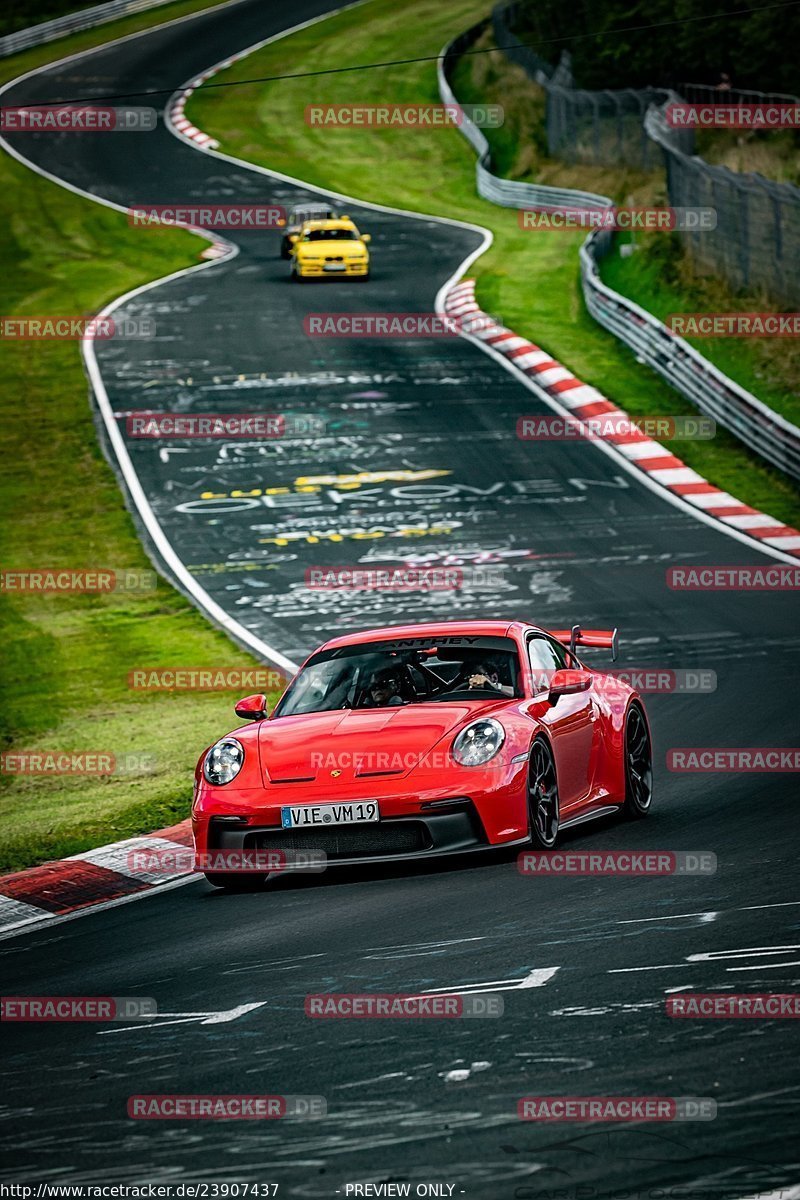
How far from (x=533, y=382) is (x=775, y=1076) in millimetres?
Result: 24637

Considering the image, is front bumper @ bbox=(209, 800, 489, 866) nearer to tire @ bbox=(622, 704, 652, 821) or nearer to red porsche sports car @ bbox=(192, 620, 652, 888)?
red porsche sports car @ bbox=(192, 620, 652, 888)

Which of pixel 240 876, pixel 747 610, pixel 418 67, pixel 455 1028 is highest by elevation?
pixel 418 67

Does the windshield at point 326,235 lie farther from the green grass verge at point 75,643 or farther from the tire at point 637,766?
the tire at point 637,766

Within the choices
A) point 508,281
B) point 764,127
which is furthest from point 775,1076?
point 764,127

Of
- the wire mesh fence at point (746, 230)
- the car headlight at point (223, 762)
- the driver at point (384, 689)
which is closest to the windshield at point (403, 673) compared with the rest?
the driver at point (384, 689)

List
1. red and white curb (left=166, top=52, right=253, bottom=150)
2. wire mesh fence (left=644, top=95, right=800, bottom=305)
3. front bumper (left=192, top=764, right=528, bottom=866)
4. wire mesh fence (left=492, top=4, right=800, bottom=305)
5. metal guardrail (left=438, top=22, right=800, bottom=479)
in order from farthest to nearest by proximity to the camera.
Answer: red and white curb (left=166, top=52, right=253, bottom=150) < wire mesh fence (left=492, top=4, right=800, bottom=305) < wire mesh fence (left=644, top=95, right=800, bottom=305) < metal guardrail (left=438, top=22, right=800, bottom=479) < front bumper (left=192, top=764, right=528, bottom=866)

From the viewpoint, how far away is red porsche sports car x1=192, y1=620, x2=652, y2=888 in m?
A: 9.24

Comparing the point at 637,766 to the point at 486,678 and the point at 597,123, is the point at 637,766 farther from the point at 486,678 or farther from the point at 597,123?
the point at 597,123

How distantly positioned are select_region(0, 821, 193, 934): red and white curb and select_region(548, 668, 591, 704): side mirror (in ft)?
7.43

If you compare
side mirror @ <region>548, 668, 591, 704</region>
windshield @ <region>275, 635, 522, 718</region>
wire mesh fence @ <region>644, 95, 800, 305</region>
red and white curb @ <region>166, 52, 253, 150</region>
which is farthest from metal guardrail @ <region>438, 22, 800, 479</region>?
red and white curb @ <region>166, 52, 253, 150</region>

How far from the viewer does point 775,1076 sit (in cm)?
535

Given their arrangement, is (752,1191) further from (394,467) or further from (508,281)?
(508,281)

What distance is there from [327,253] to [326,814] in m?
30.4

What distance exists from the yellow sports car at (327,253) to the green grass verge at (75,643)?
401cm
